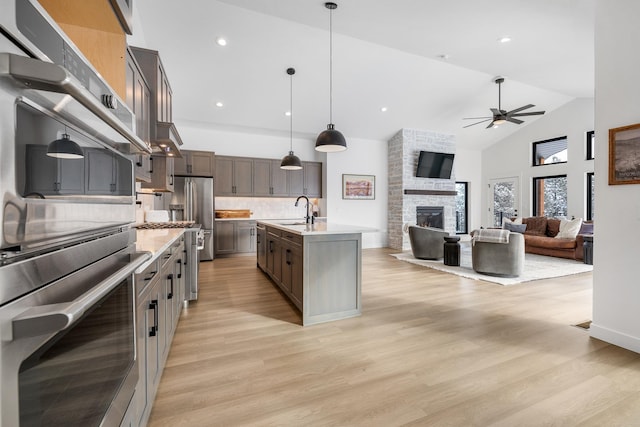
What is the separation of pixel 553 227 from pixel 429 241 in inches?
137

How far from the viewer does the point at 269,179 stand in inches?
283

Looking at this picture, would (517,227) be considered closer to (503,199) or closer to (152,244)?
(503,199)

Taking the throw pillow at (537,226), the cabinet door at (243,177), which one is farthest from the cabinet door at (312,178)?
the throw pillow at (537,226)

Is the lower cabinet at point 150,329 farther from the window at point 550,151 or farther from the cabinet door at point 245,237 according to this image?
the window at point 550,151

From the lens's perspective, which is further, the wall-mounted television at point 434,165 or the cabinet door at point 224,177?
the wall-mounted television at point 434,165

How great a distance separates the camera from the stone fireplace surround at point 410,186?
7758 millimetres

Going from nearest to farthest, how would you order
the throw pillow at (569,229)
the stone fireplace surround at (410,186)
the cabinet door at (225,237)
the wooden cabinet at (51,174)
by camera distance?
1. the wooden cabinet at (51,174)
2. the throw pillow at (569,229)
3. the cabinet door at (225,237)
4. the stone fireplace surround at (410,186)

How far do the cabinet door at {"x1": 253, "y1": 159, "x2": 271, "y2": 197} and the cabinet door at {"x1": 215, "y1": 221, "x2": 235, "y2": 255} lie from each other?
100cm

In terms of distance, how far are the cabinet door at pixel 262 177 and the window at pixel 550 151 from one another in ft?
25.0

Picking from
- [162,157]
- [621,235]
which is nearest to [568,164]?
[621,235]

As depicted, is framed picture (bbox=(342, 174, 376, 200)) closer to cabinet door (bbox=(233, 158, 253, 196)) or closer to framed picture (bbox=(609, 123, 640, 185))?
cabinet door (bbox=(233, 158, 253, 196))

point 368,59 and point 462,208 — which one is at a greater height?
point 368,59

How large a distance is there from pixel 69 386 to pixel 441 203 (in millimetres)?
8658

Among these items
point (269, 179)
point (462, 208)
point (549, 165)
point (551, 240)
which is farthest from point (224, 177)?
point (549, 165)
